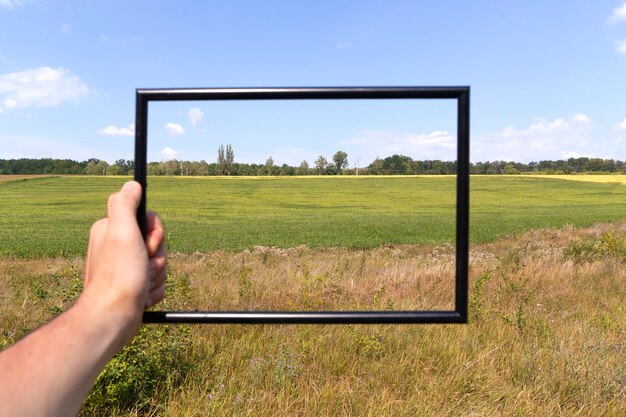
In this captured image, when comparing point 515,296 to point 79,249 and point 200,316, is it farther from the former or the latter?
point 79,249

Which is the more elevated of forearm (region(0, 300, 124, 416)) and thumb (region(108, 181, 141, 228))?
thumb (region(108, 181, 141, 228))

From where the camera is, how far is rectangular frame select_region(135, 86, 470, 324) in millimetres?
1108

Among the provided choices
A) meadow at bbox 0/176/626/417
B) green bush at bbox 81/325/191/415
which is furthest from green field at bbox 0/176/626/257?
green bush at bbox 81/325/191/415

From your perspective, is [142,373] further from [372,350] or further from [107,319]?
[107,319]

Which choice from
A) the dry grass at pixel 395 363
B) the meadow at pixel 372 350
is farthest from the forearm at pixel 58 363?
the dry grass at pixel 395 363

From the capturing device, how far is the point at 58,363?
0.84 meters

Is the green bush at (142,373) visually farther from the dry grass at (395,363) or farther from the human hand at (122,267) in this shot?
the human hand at (122,267)

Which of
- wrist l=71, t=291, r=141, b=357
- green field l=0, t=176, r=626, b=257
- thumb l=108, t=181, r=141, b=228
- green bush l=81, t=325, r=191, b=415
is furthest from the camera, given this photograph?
green field l=0, t=176, r=626, b=257

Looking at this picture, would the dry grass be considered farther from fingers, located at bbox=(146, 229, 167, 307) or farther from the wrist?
the wrist

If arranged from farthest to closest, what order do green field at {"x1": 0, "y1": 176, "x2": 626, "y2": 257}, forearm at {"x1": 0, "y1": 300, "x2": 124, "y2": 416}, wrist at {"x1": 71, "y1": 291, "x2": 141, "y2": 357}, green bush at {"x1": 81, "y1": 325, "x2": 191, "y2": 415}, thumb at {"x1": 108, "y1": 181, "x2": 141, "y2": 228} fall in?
green field at {"x1": 0, "y1": 176, "x2": 626, "y2": 257} < green bush at {"x1": 81, "y1": 325, "x2": 191, "y2": 415} < thumb at {"x1": 108, "y1": 181, "x2": 141, "y2": 228} < wrist at {"x1": 71, "y1": 291, "x2": 141, "y2": 357} < forearm at {"x1": 0, "y1": 300, "x2": 124, "y2": 416}

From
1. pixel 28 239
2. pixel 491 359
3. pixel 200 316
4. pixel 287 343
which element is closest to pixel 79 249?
pixel 28 239

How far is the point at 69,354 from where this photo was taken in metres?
0.86

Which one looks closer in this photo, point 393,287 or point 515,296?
point 515,296

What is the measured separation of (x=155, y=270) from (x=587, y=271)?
358 inches
